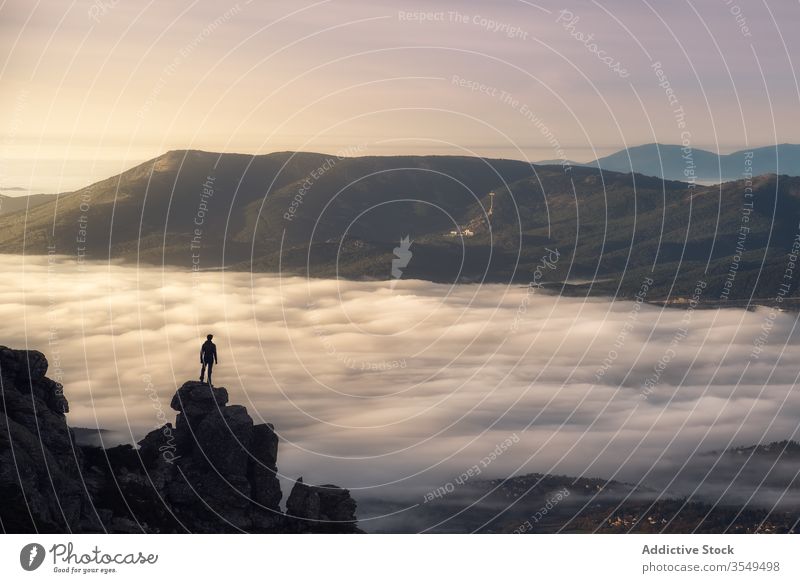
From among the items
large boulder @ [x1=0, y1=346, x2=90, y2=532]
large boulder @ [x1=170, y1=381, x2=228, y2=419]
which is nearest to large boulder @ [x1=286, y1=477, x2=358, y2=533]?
large boulder @ [x1=170, y1=381, x2=228, y2=419]

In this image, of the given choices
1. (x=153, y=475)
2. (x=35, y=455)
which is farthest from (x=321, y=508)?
(x=35, y=455)

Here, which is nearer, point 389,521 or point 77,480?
point 77,480

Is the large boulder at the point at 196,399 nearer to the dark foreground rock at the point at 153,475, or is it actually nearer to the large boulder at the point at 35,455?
the dark foreground rock at the point at 153,475

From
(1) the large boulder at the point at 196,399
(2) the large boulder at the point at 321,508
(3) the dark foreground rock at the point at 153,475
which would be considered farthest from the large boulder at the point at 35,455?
(2) the large boulder at the point at 321,508

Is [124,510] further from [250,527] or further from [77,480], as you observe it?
[250,527]

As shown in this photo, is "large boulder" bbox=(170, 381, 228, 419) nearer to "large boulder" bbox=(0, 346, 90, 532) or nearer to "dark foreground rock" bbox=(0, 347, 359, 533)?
"dark foreground rock" bbox=(0, 347, 359, 533)

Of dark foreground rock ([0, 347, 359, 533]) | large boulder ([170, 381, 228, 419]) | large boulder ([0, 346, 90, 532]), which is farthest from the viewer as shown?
large boulder ([170, 381, 228, 419])

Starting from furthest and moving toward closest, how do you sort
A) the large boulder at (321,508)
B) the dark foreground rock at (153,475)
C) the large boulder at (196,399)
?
the large boulder at (321,508)
the large boulder at (196,399)
the dark foreground rock at (153,475)
